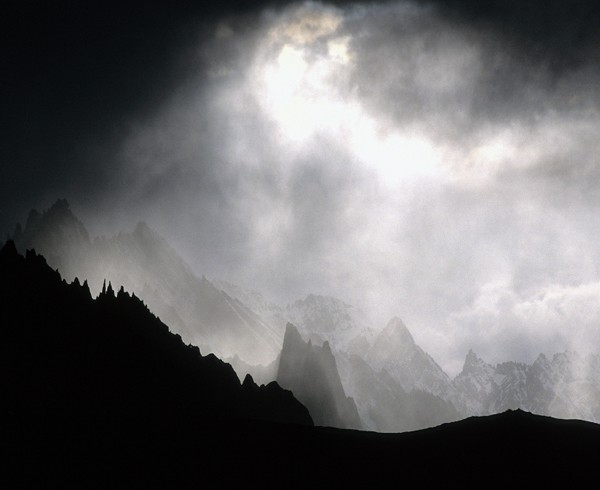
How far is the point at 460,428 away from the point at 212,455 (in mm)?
27010

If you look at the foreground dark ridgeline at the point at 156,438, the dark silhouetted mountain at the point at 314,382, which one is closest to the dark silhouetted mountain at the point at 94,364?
the foreground dark ridgeline at the point at 156,438

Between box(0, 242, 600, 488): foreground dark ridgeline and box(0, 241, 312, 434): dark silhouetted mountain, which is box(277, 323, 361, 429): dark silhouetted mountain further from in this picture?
box(0, 242, 600, 488): foreground dark ridgeline

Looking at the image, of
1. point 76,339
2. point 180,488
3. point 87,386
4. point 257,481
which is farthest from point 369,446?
point 76,339

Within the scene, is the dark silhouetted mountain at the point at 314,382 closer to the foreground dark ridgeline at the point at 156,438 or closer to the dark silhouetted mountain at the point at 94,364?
the dark silhouetted mountain at the point at 94,364

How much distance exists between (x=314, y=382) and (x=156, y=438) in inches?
4239

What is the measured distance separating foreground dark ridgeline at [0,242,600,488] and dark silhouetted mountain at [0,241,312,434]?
8.2 inches

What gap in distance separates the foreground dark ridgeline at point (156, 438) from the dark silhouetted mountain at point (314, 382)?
84.0 m

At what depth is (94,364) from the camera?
63219mm

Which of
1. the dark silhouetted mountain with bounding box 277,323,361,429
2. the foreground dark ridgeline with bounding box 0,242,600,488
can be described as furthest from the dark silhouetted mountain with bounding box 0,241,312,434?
the dark silhouetted mountain with bounding box 277,323,361,429

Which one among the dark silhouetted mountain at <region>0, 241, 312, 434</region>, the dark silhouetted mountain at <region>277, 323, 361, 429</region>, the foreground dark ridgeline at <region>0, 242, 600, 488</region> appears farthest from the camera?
the dark silhouetted mountain at <region>277, 323, 361, 429</region>

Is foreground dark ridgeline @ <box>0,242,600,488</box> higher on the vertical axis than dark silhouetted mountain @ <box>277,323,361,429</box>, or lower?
lower

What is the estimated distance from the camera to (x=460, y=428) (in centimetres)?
5494

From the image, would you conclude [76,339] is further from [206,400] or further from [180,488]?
[180,488]

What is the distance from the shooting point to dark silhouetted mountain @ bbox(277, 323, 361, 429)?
146 metres
